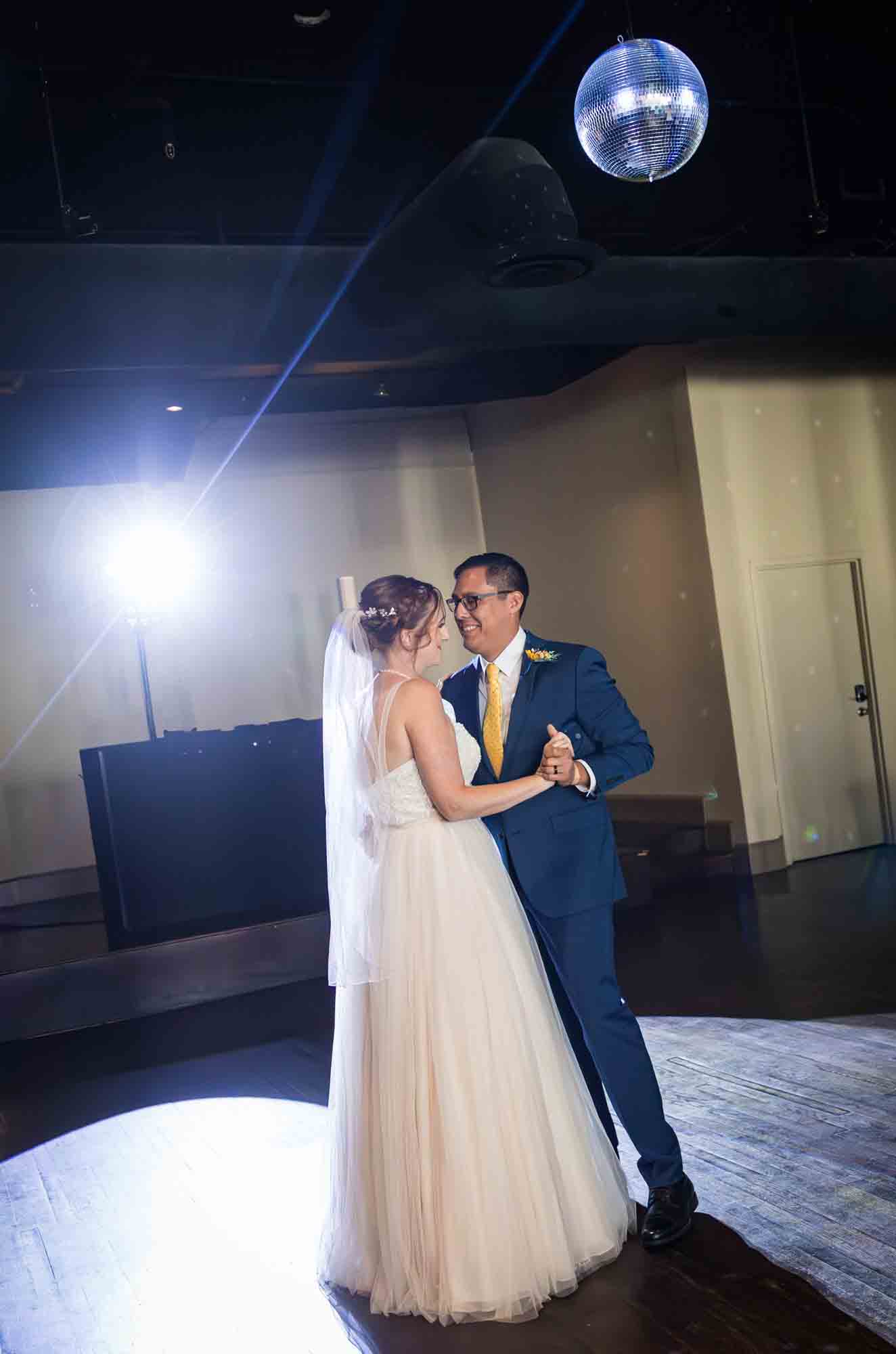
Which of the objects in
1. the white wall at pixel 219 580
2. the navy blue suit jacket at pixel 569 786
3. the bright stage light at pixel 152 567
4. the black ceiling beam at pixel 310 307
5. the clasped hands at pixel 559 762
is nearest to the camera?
the clasped hands at pixel 559 762

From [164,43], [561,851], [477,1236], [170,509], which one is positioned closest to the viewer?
[477,1236]

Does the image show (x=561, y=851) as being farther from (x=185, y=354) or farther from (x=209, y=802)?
(x=209, y=802)

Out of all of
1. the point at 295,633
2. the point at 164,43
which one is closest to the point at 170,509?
the point at 295,633

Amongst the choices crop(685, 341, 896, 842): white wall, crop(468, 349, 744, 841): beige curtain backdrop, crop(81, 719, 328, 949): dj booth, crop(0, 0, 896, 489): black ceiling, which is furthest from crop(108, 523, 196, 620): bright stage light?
crop(685, 341, 896, 842): white wall

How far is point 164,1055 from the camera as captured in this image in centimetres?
569

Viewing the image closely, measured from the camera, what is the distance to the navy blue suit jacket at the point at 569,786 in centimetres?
307

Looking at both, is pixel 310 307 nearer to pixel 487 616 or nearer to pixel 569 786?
pixel 487 616

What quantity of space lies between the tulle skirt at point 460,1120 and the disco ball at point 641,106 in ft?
7.17

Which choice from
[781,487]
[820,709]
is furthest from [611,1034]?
[781,487]

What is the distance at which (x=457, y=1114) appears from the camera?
9.15ft

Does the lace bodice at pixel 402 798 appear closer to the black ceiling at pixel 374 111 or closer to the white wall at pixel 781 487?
the black ceiling at pixel 374 111

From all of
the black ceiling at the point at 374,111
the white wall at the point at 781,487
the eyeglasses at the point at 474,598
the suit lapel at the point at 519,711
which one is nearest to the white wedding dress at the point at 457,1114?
the suit lapel at the point at 519,711

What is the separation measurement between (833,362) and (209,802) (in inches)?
205

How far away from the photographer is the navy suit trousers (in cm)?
299
